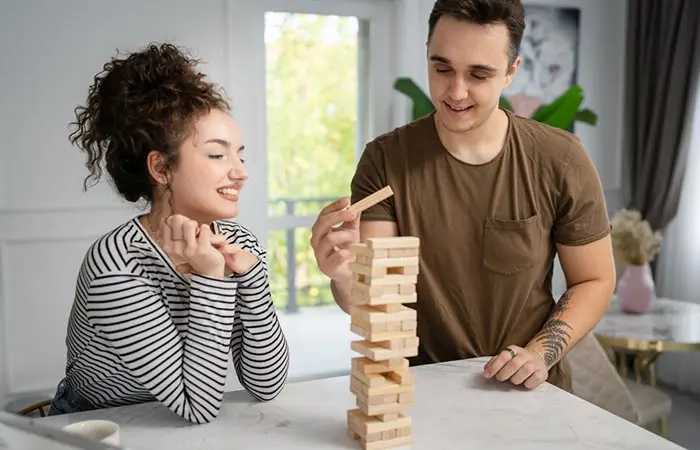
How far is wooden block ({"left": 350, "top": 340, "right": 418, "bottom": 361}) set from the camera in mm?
1028

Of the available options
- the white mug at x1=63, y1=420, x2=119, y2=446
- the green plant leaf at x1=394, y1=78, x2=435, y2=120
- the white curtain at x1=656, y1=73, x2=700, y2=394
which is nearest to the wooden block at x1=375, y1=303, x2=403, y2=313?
the white mug at x1=63, y1=420, x2=119, y2=446

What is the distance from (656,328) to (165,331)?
93.9 inches

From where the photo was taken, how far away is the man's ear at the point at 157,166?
1284mm

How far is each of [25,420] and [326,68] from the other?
10.7ft

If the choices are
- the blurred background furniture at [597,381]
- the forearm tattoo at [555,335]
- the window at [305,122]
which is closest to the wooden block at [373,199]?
the forearm tattoo at [555,335]

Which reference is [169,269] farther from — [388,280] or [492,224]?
[492,224]

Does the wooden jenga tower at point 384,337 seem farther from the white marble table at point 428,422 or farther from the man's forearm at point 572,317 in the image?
the man's forearm at point 572,317

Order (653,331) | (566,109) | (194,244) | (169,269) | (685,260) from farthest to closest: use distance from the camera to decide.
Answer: (685,260) → (566,109) → (653,331) → (169,269) → (194,244)

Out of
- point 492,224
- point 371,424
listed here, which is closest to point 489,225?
point 492,224

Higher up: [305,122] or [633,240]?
[305,122]

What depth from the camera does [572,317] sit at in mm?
1571

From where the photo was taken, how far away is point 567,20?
4.13 metres

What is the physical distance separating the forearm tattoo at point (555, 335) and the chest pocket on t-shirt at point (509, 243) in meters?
0.13

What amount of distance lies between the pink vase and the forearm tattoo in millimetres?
1657
